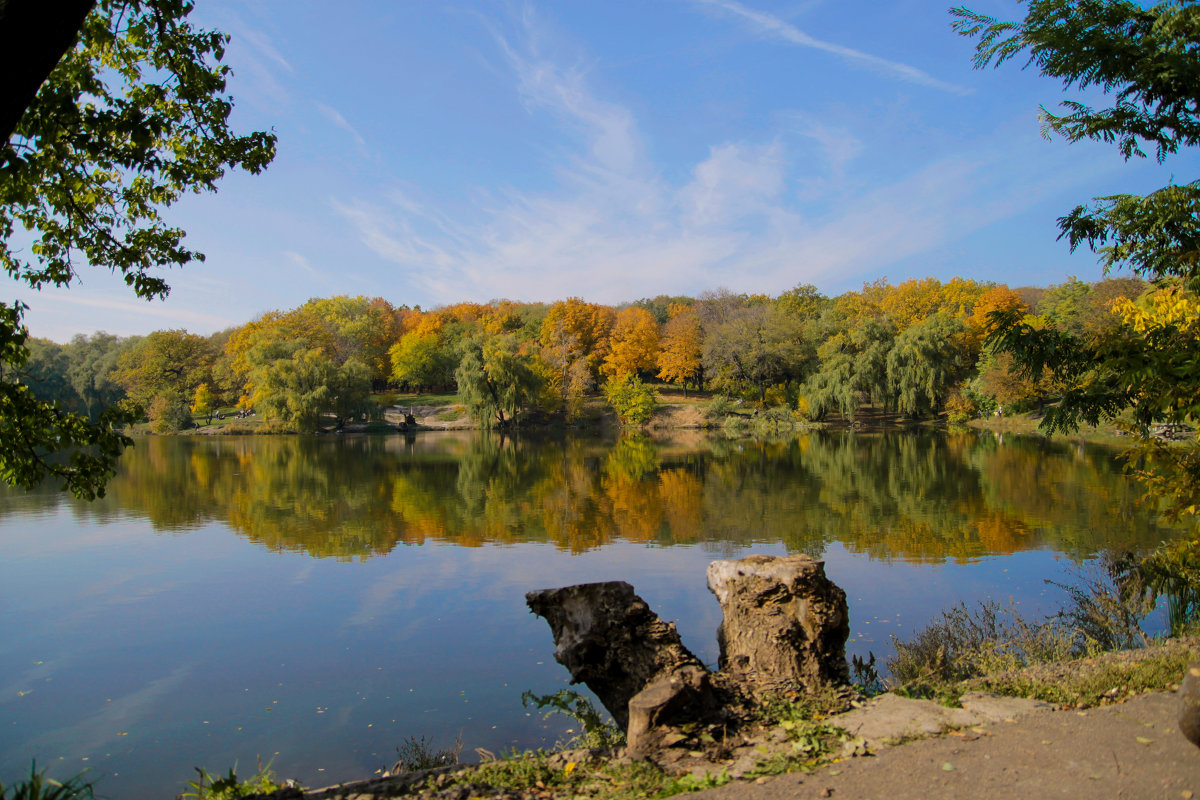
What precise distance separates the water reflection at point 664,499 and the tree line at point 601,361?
12992mm

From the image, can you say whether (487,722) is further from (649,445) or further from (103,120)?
(649,445)

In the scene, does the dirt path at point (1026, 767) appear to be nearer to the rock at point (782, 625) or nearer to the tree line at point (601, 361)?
the rock at point (782, 625)

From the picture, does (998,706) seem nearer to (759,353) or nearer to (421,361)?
(759,353)

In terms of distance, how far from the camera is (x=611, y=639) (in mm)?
5594

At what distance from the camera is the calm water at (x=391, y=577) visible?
658cm

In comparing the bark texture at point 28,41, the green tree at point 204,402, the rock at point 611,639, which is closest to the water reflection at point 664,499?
the rock at point 611,639

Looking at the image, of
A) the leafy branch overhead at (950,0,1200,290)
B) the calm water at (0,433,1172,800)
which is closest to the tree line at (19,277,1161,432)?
the calm water at (0,433,1172,800)

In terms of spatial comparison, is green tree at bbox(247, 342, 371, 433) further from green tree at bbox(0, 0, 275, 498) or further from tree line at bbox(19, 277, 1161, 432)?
green tree at bbox(0, 0, 275, 498)

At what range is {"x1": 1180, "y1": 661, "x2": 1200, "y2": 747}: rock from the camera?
3902 millimetres

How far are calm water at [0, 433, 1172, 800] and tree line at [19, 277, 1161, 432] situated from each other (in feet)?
69.8

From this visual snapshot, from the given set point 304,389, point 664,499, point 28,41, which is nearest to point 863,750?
point 28,41

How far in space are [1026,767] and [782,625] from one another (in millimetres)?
1993

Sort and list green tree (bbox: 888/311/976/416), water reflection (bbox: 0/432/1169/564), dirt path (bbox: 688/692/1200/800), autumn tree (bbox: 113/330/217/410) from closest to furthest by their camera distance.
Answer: dirt path (bbox: 688/692/1200/800) → water reflection (bbox: 0/432/1169/564) → green tree (bbox: 888/311/976/416) → autumn tree (bbox: 113/330/217/410)

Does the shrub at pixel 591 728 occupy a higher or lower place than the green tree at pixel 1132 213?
lower
